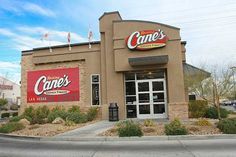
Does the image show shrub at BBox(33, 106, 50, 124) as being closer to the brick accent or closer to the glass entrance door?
the glass entrance door

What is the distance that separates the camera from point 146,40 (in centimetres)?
1952

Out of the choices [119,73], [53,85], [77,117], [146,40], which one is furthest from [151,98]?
[53,85]

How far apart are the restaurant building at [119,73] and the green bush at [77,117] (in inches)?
70.7

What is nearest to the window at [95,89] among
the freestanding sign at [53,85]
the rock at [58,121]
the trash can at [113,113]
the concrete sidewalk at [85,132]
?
the freestanding sign at [53,85]

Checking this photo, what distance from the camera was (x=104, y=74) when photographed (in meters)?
20.8

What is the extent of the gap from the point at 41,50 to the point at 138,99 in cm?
959

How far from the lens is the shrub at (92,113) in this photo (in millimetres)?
19836

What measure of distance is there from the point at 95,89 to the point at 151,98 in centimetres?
457

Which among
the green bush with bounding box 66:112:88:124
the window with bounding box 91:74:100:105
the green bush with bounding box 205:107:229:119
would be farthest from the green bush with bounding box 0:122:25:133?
the green bush with bounding box 205:107:229:119

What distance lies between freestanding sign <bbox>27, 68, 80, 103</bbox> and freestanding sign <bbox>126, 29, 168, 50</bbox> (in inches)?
207

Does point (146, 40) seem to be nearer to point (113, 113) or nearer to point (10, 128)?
point (113, 113)

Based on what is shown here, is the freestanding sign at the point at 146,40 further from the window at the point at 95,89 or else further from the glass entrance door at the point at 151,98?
the window at the point at 95,89

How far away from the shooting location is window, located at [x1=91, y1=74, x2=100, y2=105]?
2112cm

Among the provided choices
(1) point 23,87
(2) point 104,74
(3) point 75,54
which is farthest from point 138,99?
(1) point 23,87
